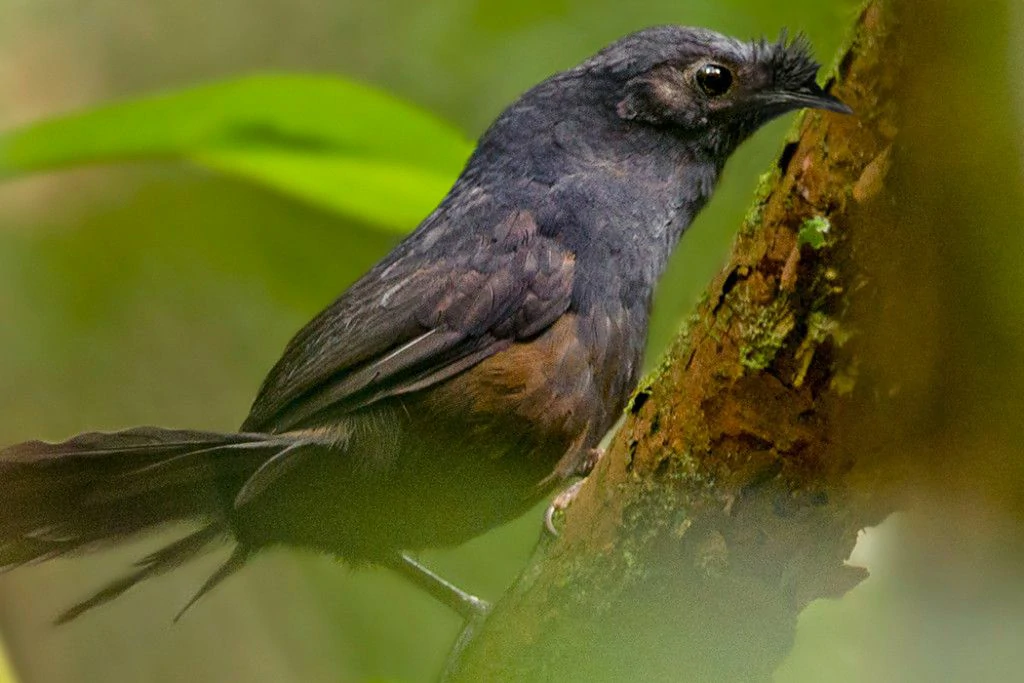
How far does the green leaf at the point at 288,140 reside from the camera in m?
2.54

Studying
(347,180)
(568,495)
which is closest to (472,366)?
(568,495)

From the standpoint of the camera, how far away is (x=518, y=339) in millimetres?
2580

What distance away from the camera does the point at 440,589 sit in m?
3.00

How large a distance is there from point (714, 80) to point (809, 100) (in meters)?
0.79

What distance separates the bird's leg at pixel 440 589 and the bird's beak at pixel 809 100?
1511 millimetres

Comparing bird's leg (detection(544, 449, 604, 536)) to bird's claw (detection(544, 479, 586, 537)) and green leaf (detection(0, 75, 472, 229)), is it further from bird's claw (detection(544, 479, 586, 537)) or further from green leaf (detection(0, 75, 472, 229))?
green leaf (detection(0, 75, 472, 229))

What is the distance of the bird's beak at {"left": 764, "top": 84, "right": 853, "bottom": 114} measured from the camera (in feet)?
5.31

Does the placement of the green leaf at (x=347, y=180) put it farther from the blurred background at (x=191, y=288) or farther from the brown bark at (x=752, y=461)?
the brown bark at (x=752, y=461)

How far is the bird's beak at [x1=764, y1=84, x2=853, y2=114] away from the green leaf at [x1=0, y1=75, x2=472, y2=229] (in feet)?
2.71

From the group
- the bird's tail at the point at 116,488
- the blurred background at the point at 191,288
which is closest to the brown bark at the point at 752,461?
the bird's tail at the point at 116,488

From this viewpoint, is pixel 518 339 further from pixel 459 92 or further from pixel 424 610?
pixel 424 610

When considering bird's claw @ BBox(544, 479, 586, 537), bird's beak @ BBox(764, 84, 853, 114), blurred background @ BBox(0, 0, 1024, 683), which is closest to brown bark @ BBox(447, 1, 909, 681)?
bird's beak @ BBox(764, 84, 853, 114)

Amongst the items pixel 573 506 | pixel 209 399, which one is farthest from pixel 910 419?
pixel 209 399

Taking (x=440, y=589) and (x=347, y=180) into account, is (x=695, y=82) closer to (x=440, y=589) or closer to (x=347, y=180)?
(x=347, y=180)
